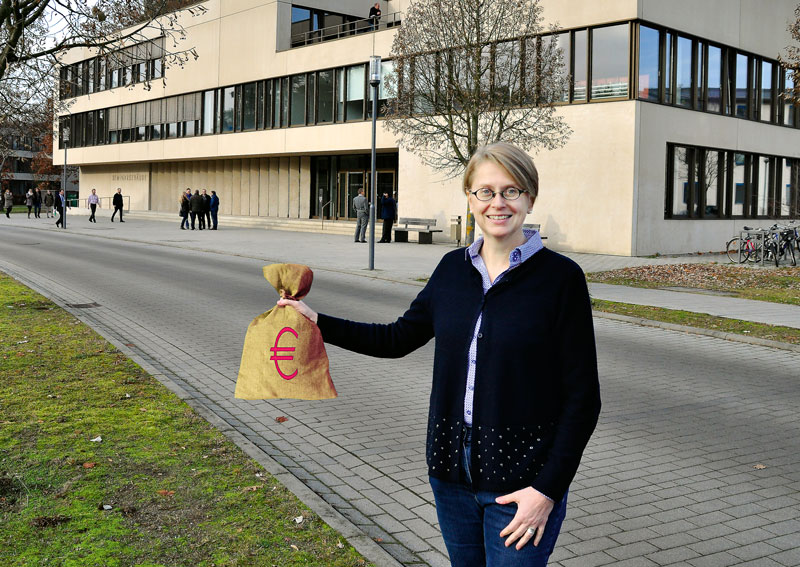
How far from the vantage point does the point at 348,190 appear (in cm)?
4222

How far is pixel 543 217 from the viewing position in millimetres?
29281

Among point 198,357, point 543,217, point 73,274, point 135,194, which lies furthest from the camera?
point 135,194

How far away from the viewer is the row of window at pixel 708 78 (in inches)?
1085

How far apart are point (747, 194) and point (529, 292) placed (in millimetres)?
32843

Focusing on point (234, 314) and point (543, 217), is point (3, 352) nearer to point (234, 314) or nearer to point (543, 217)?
point (234, 314)

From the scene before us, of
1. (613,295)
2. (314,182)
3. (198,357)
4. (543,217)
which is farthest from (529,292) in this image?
(314,182)

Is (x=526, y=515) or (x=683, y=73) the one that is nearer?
(x=526, y=515)

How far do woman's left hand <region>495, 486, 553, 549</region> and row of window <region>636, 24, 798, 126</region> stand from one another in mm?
26290

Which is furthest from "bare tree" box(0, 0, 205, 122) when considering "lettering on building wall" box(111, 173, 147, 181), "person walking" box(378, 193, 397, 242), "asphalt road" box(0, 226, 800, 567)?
"lettering on building wall" box(111, 173, 147, 181)

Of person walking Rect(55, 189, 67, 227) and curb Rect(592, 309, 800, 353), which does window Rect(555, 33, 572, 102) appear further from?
person walking Rect(55, 189, 67, 227)

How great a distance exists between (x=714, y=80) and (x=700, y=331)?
68.7 feet

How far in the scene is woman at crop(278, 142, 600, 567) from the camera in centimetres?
240

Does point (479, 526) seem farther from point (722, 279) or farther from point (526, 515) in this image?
point (722, 279)

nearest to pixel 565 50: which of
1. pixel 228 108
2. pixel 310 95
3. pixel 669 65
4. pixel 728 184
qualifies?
pixel 669 65
